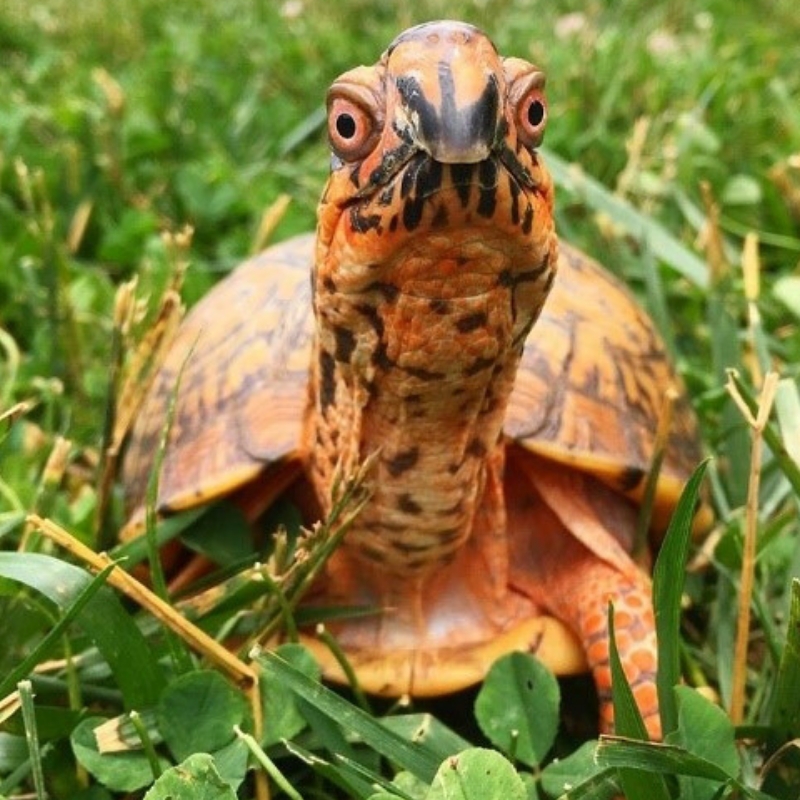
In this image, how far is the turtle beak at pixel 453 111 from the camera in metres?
0.76

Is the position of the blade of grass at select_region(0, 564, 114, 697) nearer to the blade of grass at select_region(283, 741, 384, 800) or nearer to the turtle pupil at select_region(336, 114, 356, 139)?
the blade of grass at select_region(283, 741, 384, 800)

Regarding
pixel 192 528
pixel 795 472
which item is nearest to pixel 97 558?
pixel 192 528

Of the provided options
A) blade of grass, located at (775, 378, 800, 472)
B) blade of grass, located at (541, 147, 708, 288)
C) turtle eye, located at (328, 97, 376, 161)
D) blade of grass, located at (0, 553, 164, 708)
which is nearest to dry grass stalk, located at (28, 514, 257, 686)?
blade of grass, located at (0, 553, 164, 708)

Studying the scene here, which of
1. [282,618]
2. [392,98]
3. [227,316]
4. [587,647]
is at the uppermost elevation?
[392,98]

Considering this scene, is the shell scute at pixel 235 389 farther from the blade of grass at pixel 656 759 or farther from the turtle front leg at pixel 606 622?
the blade of grass at pixel 656 759

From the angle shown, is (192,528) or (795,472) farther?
(192,528)

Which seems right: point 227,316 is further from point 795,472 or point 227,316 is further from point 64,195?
point 64,195

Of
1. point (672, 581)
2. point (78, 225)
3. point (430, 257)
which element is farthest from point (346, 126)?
point (78, 225)

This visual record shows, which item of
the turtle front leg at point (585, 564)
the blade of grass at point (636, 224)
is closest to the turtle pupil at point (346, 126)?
the turtle front leg at point (585, 564)

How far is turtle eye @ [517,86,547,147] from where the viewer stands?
0.82 m

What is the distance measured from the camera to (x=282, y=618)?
112 cm

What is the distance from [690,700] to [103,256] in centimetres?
150

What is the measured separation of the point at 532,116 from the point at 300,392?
1.76 feet

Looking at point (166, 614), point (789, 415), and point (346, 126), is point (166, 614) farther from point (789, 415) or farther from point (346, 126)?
point (789, 415)
